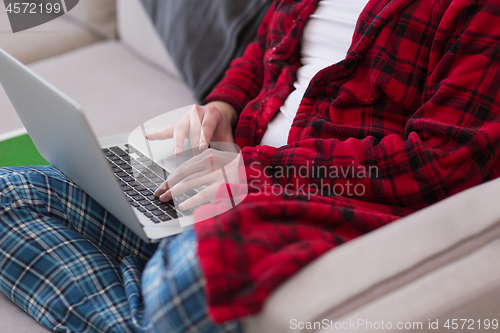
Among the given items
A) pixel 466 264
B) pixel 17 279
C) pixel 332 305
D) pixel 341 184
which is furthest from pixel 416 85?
pixel 17 279

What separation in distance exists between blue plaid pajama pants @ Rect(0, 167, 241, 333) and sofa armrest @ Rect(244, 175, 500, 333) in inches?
5.6

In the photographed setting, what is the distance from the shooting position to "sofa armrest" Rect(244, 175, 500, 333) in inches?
18.0

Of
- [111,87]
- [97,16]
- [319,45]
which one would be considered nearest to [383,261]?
[319,45]

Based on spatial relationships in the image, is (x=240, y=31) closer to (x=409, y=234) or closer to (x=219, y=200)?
(x=219, y=200)

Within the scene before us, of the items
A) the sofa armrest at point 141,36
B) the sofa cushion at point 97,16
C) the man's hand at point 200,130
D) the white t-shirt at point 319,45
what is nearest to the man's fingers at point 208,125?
the man's hand at point 200,130

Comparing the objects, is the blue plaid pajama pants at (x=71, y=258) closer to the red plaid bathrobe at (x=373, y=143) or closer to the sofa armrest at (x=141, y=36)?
the red plaid bathrobe at (x=373, y=143)

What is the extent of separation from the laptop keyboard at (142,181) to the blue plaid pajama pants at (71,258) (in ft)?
0.19

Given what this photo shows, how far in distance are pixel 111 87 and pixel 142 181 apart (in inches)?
27.6

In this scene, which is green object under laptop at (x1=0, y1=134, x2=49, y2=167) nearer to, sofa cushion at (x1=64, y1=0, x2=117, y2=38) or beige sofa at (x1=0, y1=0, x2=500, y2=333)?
beige sofa at (x1=0, y1=0, x2=500, y2=333)

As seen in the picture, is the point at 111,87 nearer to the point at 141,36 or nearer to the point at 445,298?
the point at 141,36

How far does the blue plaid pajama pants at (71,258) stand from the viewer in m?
0.61

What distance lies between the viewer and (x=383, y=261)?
49cm

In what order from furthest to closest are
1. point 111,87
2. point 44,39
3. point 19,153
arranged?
point 44,39
point 111,87
point 19,153

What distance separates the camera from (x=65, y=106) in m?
0.51
